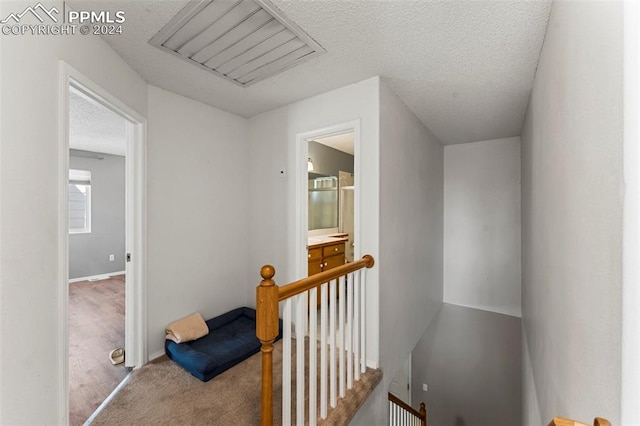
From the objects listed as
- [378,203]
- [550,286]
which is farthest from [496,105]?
[550,286]

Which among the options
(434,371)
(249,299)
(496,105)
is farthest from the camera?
(434,371)

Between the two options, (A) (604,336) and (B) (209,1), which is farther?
(B) (209,1)

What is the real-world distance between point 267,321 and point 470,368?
4.01 metres

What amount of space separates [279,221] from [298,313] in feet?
4.65

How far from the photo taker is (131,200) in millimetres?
2195

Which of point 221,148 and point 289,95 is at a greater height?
point 289,95

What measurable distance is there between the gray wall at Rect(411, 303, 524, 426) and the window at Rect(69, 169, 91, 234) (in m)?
6.43

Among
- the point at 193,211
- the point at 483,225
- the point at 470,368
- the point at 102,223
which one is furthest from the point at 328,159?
the point at 102,223

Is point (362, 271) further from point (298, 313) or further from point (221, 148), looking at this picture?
point (221, 148)

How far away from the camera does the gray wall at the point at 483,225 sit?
388 cm

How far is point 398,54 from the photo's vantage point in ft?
6.13

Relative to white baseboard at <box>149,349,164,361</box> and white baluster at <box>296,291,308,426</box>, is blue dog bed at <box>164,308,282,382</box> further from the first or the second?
white baluster at <box>296,291,308,426</box>

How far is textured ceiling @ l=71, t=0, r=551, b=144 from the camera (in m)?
1.44

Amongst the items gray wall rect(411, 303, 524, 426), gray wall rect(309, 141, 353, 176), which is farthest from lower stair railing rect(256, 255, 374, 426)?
gray wall rect(411, 303, 524, 426)
